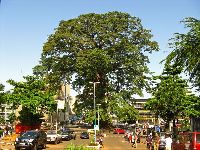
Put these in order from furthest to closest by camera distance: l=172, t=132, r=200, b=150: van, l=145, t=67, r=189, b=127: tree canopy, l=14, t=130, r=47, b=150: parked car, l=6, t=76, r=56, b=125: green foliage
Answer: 1. l=6, t=76, r=56, b=125: green foliage
2. l=145, t=67, r=189, b=127: tree canopy
3. l=14, t=130, r=47, b=150: parked car
4. l=172, t=132, r=200, b=150: van

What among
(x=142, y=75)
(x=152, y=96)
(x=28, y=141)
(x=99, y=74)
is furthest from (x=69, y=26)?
(x=28, y=141)

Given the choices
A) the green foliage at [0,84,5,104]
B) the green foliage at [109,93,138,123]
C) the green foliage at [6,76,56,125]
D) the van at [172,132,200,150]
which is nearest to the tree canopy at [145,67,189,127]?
the green foliage at [109,93,138,123]

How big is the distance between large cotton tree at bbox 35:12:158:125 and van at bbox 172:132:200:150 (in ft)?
150

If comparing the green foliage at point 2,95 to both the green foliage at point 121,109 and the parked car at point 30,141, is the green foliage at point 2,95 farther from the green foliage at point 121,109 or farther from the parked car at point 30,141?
the parked car at point 30,141

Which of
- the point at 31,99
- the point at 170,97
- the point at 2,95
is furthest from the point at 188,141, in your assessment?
the point at 2,95

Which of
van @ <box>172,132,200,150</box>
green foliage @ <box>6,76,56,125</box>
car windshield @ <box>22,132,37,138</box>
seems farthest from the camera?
green foliage @ <box>6,76,56,125</box>

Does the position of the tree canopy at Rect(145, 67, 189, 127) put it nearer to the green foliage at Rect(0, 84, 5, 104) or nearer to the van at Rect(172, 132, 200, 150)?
the green foliage at Rect(0, 84, 5, 104)

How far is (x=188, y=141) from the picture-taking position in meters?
23.2

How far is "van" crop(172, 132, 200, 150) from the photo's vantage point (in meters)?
22.0

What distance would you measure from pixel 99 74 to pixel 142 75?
274 inches

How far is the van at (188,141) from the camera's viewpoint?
22000 mm

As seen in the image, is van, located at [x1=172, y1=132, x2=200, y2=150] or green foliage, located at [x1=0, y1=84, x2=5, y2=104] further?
green foliage, located at [x1=0, y1=84, x2=5, y2=104]

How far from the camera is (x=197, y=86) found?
32750 mm

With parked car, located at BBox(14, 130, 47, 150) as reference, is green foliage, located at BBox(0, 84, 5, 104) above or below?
above
